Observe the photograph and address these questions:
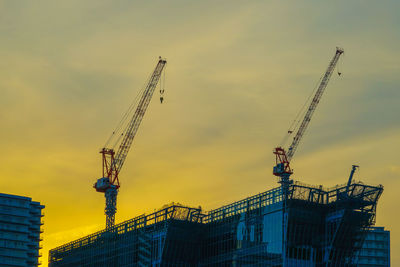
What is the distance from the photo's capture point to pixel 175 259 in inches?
7692

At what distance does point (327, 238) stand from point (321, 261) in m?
5.35

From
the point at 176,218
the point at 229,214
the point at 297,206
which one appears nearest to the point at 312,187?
the point at 297,206

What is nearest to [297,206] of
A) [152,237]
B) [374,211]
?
[374,211]

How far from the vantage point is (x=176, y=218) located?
195 meters

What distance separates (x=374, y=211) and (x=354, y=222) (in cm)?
592

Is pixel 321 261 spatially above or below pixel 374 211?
below

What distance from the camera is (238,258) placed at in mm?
181875

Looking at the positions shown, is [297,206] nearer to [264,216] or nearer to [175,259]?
[264,216]

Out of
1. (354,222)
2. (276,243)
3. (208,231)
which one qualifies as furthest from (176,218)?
(354,222)

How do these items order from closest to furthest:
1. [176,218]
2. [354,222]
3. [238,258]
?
[354,222]
[238,258]
[176,218]

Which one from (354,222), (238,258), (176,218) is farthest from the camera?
(176,218)

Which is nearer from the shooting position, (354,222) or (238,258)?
(354,222)

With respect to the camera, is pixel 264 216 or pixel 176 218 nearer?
pixel 264 216

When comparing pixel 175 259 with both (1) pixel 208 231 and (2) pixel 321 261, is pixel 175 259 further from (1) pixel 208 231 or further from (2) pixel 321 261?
(2) pixel 321 261
